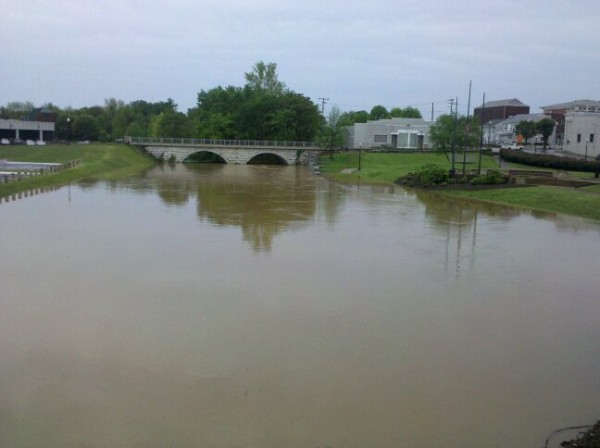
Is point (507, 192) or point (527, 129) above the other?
point (527, 129)


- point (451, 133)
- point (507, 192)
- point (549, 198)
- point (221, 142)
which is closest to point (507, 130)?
point (451, 133)

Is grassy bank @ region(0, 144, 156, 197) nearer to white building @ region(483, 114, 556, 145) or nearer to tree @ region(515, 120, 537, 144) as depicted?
tree @ region(515, 120, 537, 144)

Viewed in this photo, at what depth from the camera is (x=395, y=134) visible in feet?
301

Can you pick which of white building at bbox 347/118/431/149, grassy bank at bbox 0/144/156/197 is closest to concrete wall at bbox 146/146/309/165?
grassy bank at bbox 0/144/156/197

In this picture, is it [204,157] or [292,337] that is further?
[204,157]

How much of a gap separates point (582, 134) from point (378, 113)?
240ft

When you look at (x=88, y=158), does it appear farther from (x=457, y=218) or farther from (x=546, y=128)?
(x=546, y=128)

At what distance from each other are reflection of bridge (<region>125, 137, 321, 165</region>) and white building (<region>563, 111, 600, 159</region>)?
3163 centimetres

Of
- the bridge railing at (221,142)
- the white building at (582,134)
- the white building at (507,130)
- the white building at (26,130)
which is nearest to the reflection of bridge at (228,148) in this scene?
the bridge railing at (221,142)

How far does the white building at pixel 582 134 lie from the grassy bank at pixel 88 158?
164ft

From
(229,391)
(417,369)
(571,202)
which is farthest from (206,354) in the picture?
(571,202)

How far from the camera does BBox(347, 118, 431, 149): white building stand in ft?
297

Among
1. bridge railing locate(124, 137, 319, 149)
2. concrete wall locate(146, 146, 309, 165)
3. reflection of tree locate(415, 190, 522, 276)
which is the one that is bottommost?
reflection of tree locate(415, 190, 522, 276)

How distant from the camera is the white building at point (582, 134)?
2719 inches
